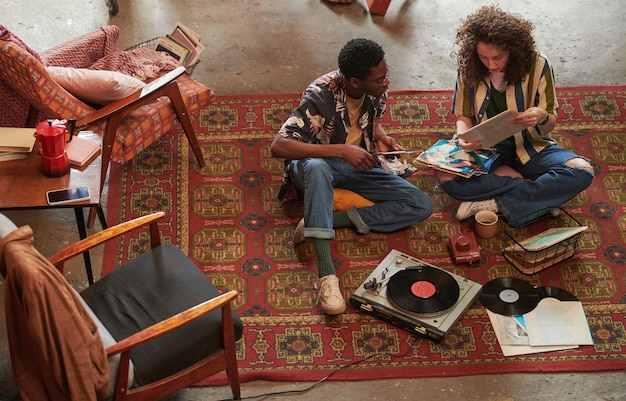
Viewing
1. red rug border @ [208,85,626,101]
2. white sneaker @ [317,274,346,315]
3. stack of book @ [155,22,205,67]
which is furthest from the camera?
red rug border @ [208,85,626,101]

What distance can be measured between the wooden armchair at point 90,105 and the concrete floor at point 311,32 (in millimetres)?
821

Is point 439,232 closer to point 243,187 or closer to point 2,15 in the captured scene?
point 243,187

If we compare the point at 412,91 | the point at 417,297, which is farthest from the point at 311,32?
the point at 417,297

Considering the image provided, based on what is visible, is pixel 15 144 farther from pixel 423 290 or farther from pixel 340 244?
pixel 423 290

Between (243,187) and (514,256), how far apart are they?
1557 millimetres

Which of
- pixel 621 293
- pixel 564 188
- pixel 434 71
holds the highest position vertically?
pixel 434 71

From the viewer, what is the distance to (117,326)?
3375mm

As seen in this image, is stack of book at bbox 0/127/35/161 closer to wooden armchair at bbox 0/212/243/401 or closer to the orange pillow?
wooden armchair at bbox 0/212/243/401

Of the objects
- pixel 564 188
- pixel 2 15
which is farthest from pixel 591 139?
pixel 2 15

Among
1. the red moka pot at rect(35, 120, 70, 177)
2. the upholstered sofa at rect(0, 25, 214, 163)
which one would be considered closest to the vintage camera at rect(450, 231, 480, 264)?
the upholstered sofa at rect(0, 25, 214, 163)

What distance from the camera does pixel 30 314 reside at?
2.77 meters

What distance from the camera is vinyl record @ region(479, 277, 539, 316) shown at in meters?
4.19

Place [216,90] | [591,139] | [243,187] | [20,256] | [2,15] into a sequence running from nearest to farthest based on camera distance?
[20,256]
[243,187]
[591,139]
[216,90]
[2,15]

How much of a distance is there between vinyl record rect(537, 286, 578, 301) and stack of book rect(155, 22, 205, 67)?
2.41 metres
